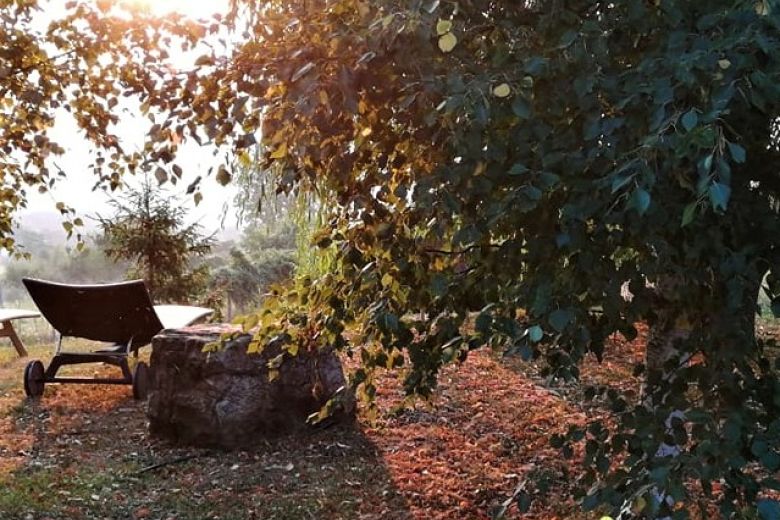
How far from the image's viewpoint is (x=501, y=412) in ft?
14.7

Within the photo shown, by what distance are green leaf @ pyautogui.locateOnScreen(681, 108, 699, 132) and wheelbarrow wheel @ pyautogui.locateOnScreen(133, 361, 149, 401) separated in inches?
183

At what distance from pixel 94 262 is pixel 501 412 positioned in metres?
12.6

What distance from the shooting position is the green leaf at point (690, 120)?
41.1 inches

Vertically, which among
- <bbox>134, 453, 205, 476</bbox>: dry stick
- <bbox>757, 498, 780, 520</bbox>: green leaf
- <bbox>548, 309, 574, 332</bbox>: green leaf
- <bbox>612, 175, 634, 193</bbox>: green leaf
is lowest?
<bbox>134, 453, 205, 476</bbox>: dry stick

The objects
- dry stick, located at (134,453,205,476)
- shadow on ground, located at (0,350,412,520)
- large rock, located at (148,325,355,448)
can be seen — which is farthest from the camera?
large rock, located at (148,325,355,448)

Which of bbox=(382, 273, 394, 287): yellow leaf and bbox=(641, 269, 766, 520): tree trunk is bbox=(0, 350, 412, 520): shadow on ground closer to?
bbox=(641, 269, 766, 520): tree trunk

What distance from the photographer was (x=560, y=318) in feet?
4.33

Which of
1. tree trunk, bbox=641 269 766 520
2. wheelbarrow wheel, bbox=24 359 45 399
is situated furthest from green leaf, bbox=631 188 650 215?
wheelbarrow wheel, bbox=24 359 45 399

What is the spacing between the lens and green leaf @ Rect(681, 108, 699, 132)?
1.04 m

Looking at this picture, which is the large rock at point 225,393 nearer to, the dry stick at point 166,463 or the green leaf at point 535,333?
the dry stick at point 166,463

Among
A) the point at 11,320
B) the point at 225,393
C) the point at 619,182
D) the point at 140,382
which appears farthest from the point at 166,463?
the point at 11,320

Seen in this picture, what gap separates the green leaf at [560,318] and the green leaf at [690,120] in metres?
0.41

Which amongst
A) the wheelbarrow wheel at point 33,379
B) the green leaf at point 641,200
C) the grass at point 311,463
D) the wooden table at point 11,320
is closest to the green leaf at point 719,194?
the green leaf at point 641,200

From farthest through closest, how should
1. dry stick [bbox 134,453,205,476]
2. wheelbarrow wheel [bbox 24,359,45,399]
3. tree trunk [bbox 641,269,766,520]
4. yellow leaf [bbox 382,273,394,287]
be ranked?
1. wheelbarrow wheel [bbox 24,359,45,399]
2. dry stick [bbox 134,453,205,476]
3. yellow leaf [bbox 382,273,394,287]
4. tree trunk [bbox 641,269,766,520]
